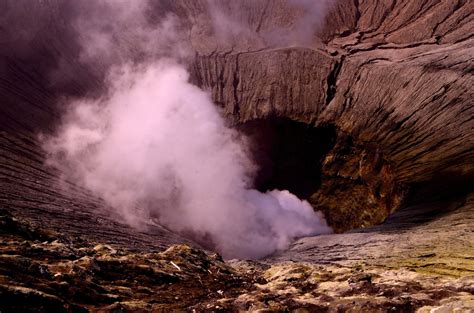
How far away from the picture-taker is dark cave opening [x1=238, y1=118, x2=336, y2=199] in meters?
41.8

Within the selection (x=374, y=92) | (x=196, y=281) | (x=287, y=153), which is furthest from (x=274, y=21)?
(x=196, y=281)

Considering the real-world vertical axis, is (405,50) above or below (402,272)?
above

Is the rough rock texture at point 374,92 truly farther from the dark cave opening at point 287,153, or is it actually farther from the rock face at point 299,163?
the dark cave opening at point 287,153

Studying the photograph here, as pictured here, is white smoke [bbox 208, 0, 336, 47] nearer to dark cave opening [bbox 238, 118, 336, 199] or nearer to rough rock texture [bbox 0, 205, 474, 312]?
dark cave opening [bbox 238, 118, 336, 199]

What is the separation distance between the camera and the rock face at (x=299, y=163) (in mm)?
13102

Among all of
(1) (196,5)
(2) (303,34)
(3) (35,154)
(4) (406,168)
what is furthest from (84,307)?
(1) (196,5)

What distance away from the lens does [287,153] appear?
42.9 m

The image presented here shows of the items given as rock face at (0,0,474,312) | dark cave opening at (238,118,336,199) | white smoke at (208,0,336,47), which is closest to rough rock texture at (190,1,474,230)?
rock face at (0,0,474,312)

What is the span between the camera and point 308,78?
4331 centimetres

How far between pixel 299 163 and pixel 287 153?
150cm

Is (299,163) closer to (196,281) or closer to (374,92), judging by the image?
Answer: (374,92)

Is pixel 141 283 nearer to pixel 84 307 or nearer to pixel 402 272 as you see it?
pixel 84 307

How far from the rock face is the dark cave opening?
14 centimetres

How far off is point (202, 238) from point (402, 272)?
20.1 metres
